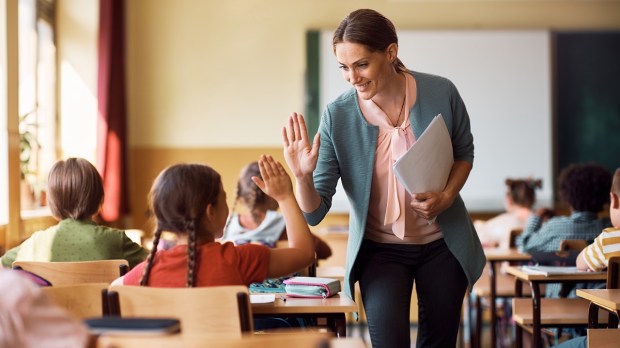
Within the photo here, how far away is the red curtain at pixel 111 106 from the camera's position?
6.26m

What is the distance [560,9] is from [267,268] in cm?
562

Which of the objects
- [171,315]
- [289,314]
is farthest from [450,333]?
[171,315]

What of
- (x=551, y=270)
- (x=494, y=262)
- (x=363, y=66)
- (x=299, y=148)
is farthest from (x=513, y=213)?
(x=299, y=148)

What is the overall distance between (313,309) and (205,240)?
40 centimetres

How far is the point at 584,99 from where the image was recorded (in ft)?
22.9

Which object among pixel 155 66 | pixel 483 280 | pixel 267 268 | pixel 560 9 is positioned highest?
pixel 560 9

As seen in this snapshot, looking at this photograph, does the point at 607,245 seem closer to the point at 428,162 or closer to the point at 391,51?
the point at 428,162

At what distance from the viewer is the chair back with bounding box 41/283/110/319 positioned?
2.21m

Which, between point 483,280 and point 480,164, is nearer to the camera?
point 483,280

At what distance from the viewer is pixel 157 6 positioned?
6926mm

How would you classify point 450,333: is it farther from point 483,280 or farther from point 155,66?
point 155,66

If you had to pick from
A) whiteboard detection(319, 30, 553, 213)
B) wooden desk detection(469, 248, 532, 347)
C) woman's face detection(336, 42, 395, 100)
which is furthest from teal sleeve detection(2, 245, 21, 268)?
whiteboard detection(319, 30, 553, 213)

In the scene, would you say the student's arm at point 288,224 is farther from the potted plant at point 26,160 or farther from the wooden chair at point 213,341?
the potted plant at point 26,160

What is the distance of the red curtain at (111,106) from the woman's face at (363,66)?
4.12m
